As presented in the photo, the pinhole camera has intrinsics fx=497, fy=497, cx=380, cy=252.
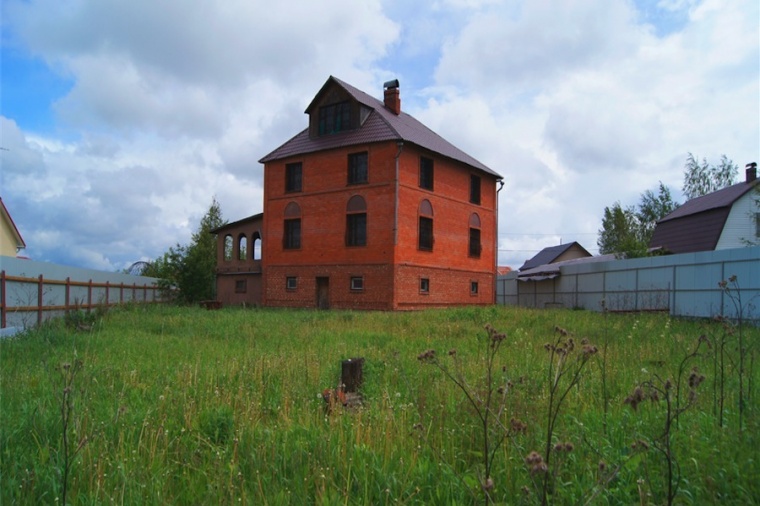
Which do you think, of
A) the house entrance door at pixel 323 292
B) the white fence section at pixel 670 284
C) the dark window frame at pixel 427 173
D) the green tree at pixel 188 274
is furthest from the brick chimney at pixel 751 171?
the green tree at pixel 188 274

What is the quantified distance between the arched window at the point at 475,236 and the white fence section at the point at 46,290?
18.3 m

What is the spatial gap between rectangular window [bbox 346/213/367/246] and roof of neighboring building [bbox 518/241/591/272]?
33.4m

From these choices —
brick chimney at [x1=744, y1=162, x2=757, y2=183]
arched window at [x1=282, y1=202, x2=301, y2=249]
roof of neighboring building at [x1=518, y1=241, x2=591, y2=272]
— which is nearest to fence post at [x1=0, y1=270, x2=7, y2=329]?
arched window at [x1=282, y1=202, x2=301, y2=249]

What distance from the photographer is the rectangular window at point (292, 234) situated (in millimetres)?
26975

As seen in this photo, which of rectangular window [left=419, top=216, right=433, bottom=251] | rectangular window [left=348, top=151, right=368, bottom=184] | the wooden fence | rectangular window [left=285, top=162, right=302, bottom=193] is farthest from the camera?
rectangular window [left=285, top=162, right=302, bottom=193]

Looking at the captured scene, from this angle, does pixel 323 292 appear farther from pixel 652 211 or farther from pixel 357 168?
pixel 652 211

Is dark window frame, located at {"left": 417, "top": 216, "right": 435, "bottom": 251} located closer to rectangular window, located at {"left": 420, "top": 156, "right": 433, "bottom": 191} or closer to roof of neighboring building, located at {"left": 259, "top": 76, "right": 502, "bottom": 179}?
rectangular window, located at {"left": 420, "top": 156, "right": 433, "bottom": 191}

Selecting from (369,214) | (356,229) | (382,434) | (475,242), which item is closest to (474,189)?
(475,242)

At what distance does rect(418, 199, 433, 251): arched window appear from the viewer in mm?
25188

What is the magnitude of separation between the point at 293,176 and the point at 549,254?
36.2m

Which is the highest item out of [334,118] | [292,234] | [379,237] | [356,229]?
[334,118]

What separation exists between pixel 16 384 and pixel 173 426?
3.24 meters

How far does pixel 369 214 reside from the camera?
79.7 ft

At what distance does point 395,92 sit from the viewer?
94.0 feet
